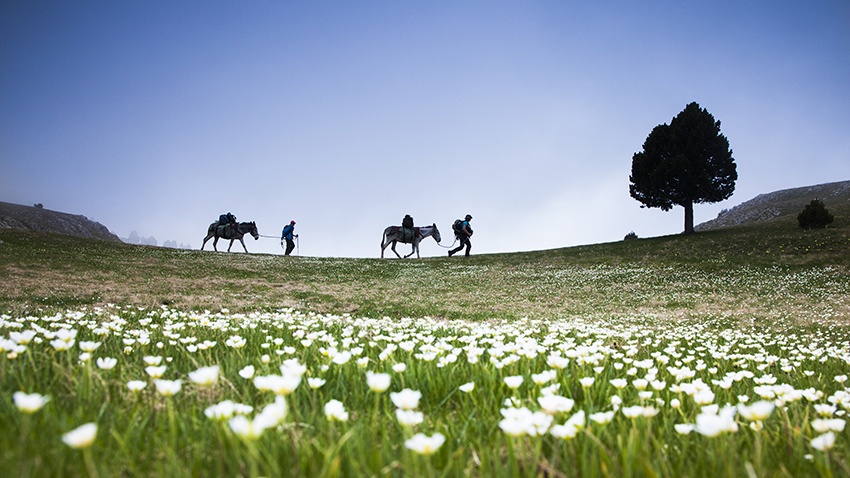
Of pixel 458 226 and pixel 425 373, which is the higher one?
pixel 458 226

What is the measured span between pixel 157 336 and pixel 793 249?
3586 centimetres

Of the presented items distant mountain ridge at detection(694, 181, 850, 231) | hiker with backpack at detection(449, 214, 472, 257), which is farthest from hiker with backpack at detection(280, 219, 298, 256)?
distant mountain ridge at detection(694, 181, 850, 231)

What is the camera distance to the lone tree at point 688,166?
4281 centimetres

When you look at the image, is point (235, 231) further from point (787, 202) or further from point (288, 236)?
point (787, 202)

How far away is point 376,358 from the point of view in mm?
4543

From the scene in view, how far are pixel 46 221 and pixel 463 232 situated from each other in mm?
84103

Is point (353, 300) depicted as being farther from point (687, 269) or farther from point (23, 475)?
point (687, 269)

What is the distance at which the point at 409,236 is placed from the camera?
139 ft

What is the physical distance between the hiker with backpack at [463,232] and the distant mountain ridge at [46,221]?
172 ft

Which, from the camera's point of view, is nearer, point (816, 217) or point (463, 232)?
point (816, 217)

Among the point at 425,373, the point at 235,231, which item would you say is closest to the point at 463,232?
the point at 235,231

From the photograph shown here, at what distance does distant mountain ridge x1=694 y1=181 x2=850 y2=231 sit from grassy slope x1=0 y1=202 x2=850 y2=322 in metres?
25.1

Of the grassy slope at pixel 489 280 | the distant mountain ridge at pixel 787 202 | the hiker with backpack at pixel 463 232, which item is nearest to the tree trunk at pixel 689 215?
the grassy slope at pixel 489 280

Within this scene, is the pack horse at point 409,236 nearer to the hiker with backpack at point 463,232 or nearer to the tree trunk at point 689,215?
the hiker with backpack at point 463,232
